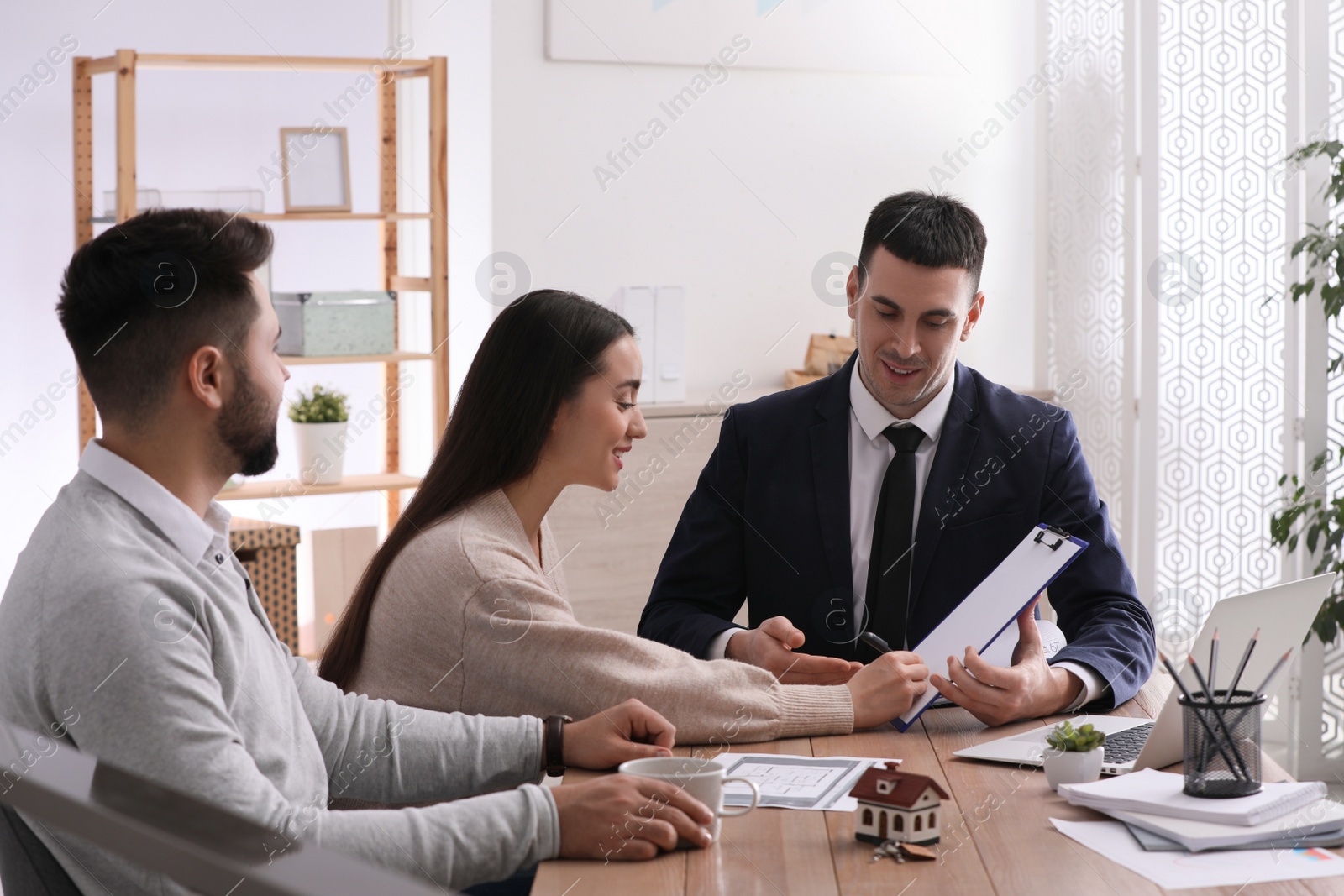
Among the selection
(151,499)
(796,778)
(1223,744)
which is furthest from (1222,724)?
(151,499)

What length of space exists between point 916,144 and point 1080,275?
78cm

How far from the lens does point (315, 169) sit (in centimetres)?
417

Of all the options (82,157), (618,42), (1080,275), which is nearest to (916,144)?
(1080,275)

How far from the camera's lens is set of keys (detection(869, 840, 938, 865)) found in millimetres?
1314

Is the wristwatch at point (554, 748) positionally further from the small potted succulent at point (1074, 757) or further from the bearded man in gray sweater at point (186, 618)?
the small potted succulent at point (1074, 757)

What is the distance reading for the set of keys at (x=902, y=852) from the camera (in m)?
1.31

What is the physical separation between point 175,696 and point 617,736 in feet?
2.03

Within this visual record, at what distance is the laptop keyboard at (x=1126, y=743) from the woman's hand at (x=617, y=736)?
558 millimetres

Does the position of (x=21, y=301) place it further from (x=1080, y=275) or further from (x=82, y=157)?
(x=1080, y=275)

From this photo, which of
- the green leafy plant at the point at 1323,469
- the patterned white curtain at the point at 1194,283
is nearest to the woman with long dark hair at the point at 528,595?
the green leafy plant at the point at 1323,469

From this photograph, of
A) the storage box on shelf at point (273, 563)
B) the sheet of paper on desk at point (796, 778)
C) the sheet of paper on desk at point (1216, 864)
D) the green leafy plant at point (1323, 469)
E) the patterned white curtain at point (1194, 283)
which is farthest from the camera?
the storage box on shelf at point (273, 563)

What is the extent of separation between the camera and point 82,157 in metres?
4.00

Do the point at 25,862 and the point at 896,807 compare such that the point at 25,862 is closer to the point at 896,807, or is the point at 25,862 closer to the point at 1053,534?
the point at 896,807

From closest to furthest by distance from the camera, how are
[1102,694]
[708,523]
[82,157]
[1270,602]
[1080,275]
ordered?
[1270,602]
[1102,694]
[708,523]
[82,157]
[1080,275]
